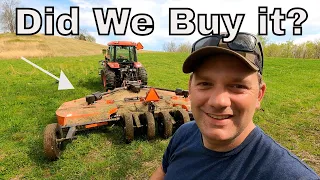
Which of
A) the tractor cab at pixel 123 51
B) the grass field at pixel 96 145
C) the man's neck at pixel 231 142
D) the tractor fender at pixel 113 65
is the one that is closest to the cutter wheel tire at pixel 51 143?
the grass field at pixel 96 145

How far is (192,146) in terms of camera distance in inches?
61.2

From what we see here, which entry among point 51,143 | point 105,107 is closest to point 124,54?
point 105,107

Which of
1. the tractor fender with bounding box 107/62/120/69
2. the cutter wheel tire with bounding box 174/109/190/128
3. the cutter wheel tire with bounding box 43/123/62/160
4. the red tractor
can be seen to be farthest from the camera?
the red tractor

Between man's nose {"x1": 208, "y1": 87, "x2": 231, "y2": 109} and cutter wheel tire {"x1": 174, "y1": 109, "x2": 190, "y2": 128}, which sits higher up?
man's nose {"x1": 208, "y1": 87, "x2": 231, "y2": 109}

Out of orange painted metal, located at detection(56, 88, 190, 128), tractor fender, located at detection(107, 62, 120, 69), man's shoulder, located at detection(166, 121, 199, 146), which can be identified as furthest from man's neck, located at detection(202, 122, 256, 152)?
tractor fender, located at detection(107, 62, 120, 69)

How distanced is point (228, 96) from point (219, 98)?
5 centimetres

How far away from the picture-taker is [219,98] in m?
1.28

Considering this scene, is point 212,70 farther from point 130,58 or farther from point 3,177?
point 130,58

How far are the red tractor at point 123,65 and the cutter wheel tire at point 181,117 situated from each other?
3978 millimetres

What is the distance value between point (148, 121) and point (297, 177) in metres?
3.63

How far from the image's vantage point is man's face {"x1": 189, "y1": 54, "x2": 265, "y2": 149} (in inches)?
50.2

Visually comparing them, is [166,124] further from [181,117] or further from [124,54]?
[124,54]

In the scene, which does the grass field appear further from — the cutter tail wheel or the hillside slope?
the hillside slope

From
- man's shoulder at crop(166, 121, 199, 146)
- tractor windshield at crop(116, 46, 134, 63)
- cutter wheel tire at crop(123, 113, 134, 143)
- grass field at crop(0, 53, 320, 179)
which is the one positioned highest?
tractor windshield at crop(116, 46, 134, 63)
